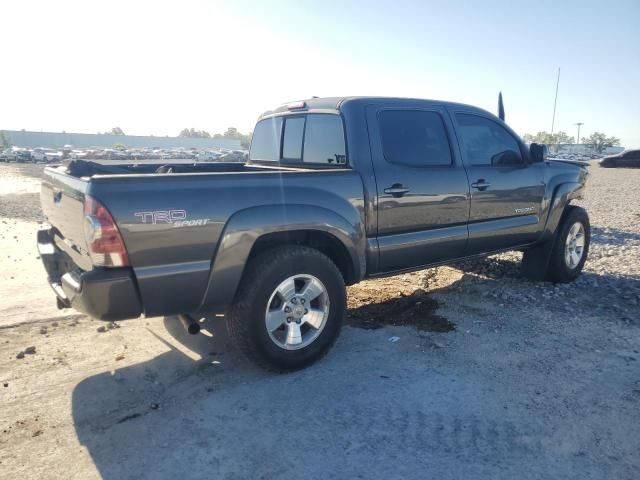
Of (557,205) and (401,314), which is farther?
(557,205)

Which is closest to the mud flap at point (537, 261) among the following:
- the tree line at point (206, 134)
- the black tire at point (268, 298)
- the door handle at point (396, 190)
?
the door handle at point (396, 190)

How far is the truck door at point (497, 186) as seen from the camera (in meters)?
4.74

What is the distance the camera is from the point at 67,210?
10.9 ft

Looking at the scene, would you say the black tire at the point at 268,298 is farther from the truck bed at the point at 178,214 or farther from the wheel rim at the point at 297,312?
the truck bed at the point at 178,214

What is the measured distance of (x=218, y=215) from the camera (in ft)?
10.2

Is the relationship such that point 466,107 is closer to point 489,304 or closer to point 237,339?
point 489,304

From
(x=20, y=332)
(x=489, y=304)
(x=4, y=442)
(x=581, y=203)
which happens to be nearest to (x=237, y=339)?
(x=4, y=442)

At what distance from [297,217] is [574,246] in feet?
13.4

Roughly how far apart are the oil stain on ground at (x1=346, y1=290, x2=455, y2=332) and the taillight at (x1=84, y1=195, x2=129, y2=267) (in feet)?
7.80

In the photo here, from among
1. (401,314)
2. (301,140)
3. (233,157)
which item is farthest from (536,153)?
(233,157)

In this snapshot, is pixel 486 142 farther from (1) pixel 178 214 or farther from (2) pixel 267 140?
(1) pixel 178 214

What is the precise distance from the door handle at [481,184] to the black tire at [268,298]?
183 cm

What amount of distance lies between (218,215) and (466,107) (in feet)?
9.71

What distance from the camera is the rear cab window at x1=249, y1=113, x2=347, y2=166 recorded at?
4141 millimetres
